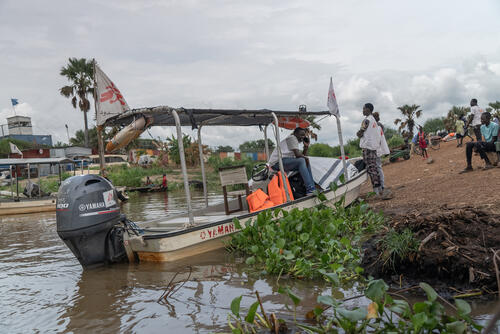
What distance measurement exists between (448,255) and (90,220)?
14.3 ft

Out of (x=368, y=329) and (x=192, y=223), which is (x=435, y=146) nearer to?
(x=192, y=223)

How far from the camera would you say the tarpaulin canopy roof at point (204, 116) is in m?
5.79

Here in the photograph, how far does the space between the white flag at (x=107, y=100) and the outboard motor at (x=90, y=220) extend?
38.9 inches

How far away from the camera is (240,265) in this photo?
18.3ft

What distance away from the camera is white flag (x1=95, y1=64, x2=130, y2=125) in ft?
19.4

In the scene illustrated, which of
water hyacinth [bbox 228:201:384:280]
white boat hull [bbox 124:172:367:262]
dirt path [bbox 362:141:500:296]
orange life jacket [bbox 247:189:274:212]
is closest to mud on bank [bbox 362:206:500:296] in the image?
dirt path [bbox 362:141:500:296]

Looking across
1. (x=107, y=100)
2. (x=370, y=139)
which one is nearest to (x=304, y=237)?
(x=107, y=100)

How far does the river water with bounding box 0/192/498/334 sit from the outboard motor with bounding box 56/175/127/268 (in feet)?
0.92

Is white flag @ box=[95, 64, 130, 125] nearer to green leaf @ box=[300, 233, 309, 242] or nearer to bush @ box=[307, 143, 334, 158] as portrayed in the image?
green leaf @ box=[300, 233, 309, 242]

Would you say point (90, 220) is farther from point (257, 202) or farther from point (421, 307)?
point (421, 307)

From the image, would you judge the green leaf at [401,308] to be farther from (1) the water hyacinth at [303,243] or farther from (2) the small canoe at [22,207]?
(2) the small canoe at [22,207]

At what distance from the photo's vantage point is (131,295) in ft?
15.0

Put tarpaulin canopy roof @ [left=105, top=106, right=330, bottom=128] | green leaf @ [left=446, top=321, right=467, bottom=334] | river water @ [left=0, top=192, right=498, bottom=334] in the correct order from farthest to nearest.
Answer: tarpaulin canopy roof @ [left=105, top=106, right=330, bottom=128]
river water @ [left=0, top=192, right=498, bottom=334]
green leaf @ [left=446, top=321, right=467, bottom=334]

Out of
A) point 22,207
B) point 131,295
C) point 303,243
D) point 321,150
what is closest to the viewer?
point 131,295
